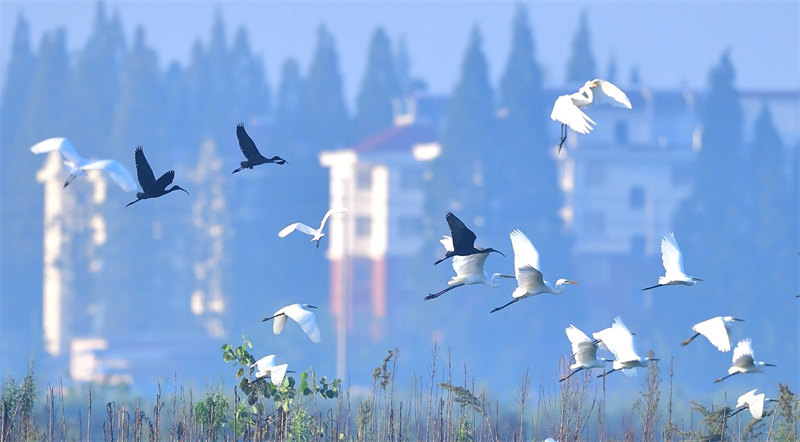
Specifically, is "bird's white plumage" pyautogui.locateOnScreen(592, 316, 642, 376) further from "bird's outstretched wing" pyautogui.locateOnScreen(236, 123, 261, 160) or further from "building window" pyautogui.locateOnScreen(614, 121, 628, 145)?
"building window" pyautogui.locateOnScreen(614, 121, 628, 145)

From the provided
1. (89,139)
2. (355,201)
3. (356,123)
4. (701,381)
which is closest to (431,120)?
(356,123)

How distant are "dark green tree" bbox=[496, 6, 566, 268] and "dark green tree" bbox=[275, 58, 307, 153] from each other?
8.86 metres

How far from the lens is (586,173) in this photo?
64375mm

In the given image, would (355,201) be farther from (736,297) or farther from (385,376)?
(385,376)

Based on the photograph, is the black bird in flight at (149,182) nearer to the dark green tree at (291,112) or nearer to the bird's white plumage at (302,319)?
the bird's white plumage at (302,319)

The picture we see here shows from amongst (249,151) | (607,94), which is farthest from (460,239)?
(607,94)

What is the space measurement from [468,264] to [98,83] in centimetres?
5736

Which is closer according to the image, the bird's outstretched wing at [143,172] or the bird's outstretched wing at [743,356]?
the bird's outstretched wing at [743,356]

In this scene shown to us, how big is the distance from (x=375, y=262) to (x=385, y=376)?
4951 centimetres

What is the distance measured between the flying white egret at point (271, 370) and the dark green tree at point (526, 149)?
1731 inches

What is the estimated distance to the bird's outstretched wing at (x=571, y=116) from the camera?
14.0 meters

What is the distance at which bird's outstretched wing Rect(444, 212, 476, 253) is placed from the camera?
1312cm

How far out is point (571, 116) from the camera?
14.3 meters

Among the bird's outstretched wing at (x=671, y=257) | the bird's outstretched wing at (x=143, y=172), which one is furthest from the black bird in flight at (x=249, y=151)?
the bird's outstretched wing at (x=671, y=257)
